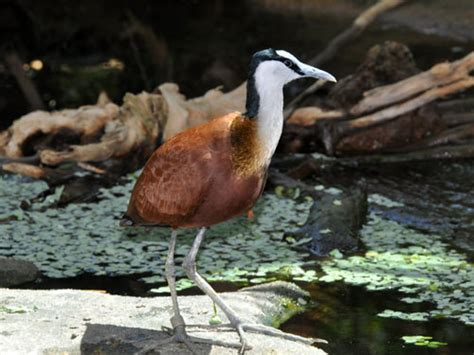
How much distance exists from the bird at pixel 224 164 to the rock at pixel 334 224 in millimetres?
1919

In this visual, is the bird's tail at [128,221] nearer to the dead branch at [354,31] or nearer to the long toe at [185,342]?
the long toe at [185,342]

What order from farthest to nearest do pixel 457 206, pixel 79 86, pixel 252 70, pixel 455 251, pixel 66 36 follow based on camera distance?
pixel 66 36
pixel 79 86
pixel 457 206
pixel 455 251
pixel 252 70

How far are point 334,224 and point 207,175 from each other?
7.79 ft

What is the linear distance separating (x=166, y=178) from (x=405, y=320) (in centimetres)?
167

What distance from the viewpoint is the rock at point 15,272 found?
6262 millimetres

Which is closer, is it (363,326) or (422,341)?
(422,341)

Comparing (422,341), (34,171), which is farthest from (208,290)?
(34,171)

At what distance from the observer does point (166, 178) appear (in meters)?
4.77

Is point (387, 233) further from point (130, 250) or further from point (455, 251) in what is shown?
point (130, 250)

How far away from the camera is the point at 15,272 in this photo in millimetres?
6285

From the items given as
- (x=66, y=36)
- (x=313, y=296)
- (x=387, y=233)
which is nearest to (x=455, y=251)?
(x=387, y=233)

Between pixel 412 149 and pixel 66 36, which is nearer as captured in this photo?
pixel 412 149

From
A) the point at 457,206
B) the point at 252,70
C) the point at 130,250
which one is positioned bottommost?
the point at 130,250

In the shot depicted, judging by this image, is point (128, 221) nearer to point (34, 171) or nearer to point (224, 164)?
point (224, 164)
